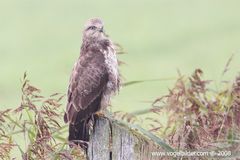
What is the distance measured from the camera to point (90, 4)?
14070 millimetres

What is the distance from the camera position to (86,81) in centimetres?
516

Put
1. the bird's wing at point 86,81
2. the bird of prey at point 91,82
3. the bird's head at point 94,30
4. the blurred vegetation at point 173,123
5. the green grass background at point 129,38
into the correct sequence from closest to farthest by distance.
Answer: the blurred vegetation at point 173,123 < the bird of prey at point 91,82 < the bird's wing at point 86,81 < the bird's head at point 94,30 < the green grass background at point 129,38

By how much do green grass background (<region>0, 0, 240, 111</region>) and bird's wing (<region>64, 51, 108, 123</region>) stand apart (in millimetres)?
4194

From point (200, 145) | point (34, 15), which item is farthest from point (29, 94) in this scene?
point (34, 15)

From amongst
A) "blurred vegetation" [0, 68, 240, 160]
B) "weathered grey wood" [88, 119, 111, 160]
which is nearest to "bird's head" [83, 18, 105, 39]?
"blurred vegetation" [0, 68, 240, 160]

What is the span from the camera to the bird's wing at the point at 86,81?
498 cm

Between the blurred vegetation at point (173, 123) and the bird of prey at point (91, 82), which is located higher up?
the bird of prey at point (91, 82)

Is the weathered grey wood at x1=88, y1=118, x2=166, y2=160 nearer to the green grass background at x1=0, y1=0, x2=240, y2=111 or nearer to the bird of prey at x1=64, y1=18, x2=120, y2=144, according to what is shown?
the bird of prey at x1=64, y1=18, x2=120, y2=144

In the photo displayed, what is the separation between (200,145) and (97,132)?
0.44 m

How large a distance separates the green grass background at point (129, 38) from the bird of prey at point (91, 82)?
3986 mm

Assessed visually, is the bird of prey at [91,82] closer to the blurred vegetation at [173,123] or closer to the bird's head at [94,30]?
the bird's head at [94,30]

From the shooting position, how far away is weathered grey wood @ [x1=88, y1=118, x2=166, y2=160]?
12.7ft

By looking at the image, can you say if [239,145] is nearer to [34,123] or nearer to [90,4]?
[34,123]

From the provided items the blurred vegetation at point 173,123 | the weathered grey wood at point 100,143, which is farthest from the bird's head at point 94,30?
the weathered grey wood at point 100,143
